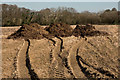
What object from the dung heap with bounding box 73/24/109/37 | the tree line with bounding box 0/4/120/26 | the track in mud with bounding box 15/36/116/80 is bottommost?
the track in mud with bounding box 15/36/116/80

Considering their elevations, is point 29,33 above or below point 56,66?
above

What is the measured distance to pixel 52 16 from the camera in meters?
22.3

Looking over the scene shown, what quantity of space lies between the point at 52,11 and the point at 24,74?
1756cm

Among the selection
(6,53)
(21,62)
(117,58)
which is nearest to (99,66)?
(117,58)

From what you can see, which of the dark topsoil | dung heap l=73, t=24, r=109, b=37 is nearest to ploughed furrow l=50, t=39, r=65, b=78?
the dark topsoil

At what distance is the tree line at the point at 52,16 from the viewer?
20.1 metres

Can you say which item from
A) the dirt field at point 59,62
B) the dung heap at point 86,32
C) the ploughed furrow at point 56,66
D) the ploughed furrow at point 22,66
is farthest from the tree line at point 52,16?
the ploughed furrow at point 56,66

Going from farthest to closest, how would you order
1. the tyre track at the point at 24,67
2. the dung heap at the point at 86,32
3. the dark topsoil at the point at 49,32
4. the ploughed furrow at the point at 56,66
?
the dung heap at the point at 86,32
the dark topsoil at the point at 49,32
the ploughed furrow at the point at 56,66
the tyre track at the point at 24,67

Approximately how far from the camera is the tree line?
2008 cm

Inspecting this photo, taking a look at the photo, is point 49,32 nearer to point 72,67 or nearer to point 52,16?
point 72,67

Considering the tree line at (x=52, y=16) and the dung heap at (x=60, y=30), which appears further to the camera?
the tree line at (x=52, y=16)

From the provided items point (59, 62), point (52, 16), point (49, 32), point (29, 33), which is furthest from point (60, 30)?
point (52, 16)

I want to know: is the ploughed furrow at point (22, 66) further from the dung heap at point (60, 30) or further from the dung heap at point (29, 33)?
the dung heap at point (60, 30)

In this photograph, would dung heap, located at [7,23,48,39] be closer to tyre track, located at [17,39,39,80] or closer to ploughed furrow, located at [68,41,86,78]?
tyre track, located at [17,39,39,80]
